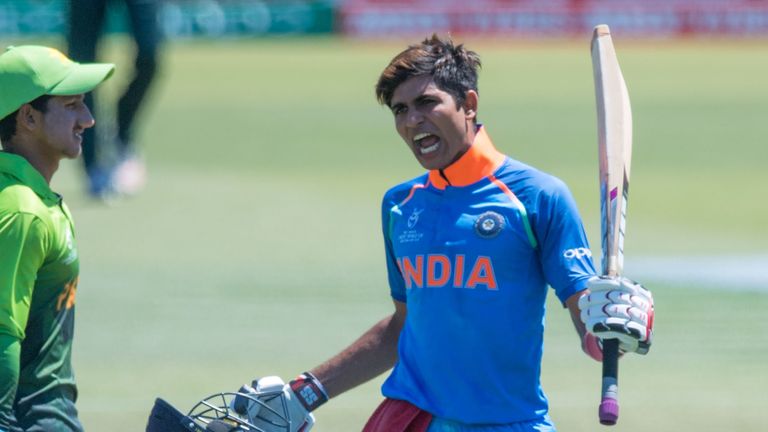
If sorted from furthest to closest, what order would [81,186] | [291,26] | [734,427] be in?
[291,26], [81,186], [734,427]

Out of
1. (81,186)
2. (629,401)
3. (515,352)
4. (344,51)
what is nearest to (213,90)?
(344,51)

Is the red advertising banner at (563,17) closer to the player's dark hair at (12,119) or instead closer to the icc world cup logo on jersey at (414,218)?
the icc world cup logo on jersey at (414,218)

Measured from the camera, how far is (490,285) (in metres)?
4.75

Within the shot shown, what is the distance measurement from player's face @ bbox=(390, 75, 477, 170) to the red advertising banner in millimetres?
29295

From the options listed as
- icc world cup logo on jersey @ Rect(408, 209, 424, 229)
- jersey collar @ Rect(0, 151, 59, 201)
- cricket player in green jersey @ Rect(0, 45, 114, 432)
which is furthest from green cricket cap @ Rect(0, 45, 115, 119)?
icc world cup logo on jersey @ Rect(408, 209, 424, 229)

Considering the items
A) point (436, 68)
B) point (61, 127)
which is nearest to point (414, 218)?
point (436, 68)

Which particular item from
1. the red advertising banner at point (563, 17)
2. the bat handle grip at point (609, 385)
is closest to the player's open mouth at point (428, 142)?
the bat handle grip at point (609, 385)

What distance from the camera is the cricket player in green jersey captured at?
14.3 ft

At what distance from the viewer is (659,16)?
112 feet

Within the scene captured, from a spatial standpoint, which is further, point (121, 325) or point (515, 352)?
point (121, 325)

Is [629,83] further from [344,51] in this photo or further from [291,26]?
[291,26]

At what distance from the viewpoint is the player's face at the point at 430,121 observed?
4.84 m

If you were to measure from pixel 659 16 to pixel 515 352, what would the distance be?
99.2ft

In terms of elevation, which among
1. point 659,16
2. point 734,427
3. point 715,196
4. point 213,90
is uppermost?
point 734,427
